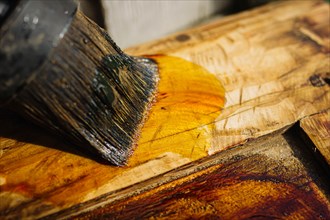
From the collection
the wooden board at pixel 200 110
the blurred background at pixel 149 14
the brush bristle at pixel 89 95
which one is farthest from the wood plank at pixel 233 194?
the blurred background at pixel 149 14

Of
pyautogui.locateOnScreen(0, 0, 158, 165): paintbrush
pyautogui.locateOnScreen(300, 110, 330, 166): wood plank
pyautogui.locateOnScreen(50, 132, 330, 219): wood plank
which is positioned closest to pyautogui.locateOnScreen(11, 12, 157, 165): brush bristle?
pyautogui.locateOnScreen(0, 0, 158, 165): paintbrush

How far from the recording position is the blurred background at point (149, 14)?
2.70 m

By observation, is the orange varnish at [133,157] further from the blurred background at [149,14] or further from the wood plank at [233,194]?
the blurred background at [149,14]

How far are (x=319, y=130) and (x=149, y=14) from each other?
1604mm

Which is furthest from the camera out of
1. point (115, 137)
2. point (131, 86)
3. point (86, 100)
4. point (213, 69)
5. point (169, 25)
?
point (169, 25)

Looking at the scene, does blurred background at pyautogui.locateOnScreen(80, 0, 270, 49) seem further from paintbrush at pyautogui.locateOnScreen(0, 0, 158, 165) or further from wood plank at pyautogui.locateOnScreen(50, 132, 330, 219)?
wood plank at pyautogui.locateOnScreen(50, 132, 330, 219)

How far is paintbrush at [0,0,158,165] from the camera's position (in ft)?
4.53

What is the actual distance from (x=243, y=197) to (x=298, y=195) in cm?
26

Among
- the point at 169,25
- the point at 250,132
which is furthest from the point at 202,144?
the point at 169,25

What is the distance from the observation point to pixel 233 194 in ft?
5.67

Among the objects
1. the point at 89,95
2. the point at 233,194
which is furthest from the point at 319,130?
the point at 89,95

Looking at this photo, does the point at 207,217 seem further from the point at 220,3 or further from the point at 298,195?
the point at 220,3

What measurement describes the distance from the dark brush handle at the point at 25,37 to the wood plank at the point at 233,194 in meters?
0.63

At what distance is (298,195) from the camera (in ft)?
5.67
